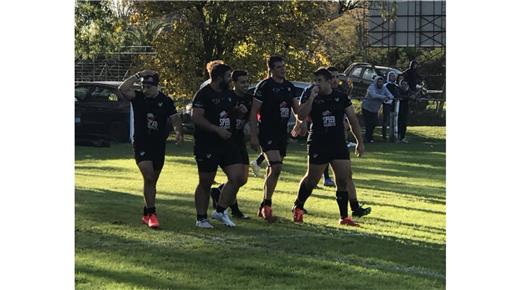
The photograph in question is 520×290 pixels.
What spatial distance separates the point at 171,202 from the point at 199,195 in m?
2.28

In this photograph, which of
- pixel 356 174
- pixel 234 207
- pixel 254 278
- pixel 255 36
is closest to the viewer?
pixel 254 278

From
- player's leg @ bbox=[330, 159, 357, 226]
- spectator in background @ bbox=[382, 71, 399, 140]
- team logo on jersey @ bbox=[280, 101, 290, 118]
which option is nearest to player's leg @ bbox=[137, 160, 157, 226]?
team logo on jersey @ bbox=[280, 101, 290, 118]

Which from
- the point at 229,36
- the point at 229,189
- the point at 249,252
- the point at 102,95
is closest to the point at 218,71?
the point at 229,189

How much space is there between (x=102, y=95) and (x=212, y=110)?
13714mm

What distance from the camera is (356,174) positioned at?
16.4m

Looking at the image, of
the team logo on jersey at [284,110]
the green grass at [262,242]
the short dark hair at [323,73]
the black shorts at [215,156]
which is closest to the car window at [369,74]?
the green grass at [262,242]

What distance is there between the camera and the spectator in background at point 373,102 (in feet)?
73.4

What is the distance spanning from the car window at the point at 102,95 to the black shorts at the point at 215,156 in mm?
13545

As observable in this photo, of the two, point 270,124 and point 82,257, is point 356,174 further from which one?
point 82,257

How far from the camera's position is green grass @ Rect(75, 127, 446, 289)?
743 centimetres

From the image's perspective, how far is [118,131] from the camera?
23109 mm

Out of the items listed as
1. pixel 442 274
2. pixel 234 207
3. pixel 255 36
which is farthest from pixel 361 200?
pixel 255 36

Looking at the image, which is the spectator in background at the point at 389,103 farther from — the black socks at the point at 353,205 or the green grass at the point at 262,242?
the black socks at the point at 353,205

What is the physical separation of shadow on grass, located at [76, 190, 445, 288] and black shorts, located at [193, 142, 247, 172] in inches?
25.9
